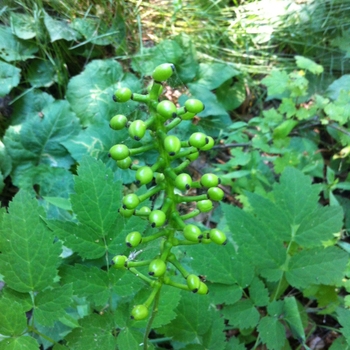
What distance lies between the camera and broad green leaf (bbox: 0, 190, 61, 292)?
1.35m

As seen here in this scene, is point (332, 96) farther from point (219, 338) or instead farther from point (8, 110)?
point (8, 110)

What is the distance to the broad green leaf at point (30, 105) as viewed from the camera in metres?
2.83

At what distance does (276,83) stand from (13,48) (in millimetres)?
2146

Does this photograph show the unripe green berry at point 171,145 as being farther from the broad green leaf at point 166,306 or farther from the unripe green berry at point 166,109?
the broad green leaf at point 166,306

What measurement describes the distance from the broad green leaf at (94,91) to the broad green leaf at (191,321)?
168cm

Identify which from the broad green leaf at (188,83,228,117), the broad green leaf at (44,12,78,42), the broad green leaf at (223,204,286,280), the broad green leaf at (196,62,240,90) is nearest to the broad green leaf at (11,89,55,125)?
the broad green leaf at (44,12,78,42)

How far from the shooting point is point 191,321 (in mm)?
1567

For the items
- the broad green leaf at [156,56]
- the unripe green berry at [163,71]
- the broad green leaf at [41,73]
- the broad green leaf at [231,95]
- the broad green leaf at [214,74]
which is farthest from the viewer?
the broad green leaf at [231,95]

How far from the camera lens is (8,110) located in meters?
2.88

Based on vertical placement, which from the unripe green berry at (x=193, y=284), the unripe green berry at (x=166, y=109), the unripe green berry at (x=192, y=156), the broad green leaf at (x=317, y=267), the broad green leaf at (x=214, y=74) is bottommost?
the broad green leaf at (x=317, y=267)

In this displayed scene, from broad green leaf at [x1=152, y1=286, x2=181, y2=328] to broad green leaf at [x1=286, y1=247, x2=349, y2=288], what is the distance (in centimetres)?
59

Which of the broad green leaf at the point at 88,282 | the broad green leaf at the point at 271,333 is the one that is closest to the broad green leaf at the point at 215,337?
the broad green leaf at the point at 271,333

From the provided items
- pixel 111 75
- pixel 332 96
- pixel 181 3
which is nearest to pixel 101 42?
pixel 111 75

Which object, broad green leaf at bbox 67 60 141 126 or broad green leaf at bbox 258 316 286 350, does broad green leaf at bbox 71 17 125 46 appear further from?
broad green leaf at bbox 258 316 286 350
